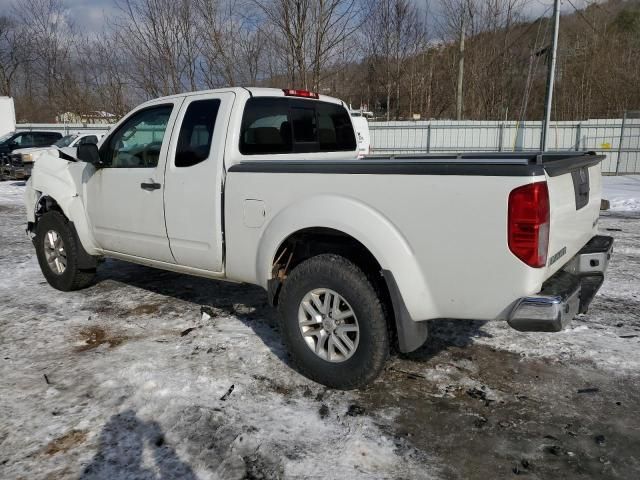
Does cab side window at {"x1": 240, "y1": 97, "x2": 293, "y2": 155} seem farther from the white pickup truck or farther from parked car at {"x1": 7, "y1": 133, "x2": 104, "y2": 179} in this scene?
parked car at {"x1": 7, "y1": 133, "x2": 104, "y2": 179}

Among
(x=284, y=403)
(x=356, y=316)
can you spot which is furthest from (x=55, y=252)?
(x=356, y=316)

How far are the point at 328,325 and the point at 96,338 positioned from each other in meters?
2.19

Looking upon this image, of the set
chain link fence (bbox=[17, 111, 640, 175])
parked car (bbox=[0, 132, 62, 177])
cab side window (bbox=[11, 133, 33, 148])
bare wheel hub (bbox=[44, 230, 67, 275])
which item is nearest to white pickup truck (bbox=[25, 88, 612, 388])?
bare wheel hub (bbox=[44, 230, 67, 275])

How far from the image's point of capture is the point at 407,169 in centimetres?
288

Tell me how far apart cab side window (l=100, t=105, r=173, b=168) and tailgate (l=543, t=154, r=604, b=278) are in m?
3.10

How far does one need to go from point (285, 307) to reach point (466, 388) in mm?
1326

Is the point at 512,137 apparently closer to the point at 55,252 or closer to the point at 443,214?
the point at 55,252

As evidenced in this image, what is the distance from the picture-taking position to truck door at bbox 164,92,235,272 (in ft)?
12.8

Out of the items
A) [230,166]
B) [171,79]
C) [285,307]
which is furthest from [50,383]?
[171,79]

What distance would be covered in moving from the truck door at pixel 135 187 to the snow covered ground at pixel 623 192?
34.0 feet

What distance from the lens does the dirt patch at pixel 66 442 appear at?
110 inches

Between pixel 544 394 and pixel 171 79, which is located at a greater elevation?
pixel 171 79

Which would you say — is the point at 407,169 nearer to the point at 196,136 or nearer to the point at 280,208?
the point at 280,208

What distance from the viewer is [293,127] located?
4.51 meters
